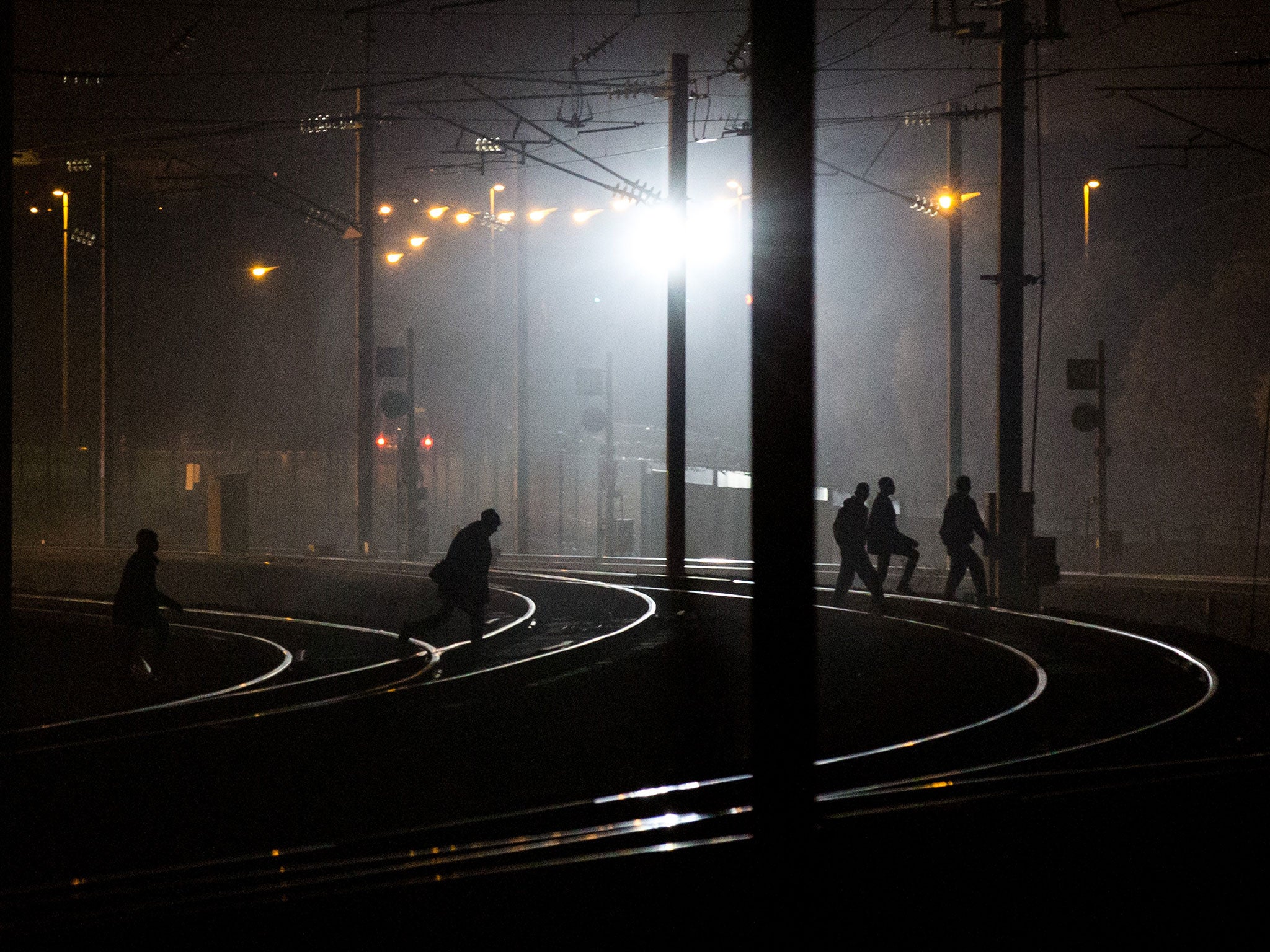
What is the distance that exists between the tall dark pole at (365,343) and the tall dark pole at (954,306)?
14.3m

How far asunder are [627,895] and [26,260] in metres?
62.7

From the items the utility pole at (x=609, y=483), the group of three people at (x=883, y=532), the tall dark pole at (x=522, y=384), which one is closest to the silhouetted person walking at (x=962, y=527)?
the group of three people at (x=883, y=532)

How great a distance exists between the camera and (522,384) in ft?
128

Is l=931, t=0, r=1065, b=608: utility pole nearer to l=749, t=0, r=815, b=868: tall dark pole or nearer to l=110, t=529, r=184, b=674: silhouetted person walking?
l=110, t=529, r=184, b=674: silhouetted person walking

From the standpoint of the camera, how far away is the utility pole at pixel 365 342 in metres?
35.2

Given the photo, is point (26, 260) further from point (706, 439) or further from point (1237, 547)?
point (1237, 547)

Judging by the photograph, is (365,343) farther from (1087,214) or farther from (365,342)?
(1087,214)

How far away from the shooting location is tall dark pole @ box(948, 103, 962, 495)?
101 ft

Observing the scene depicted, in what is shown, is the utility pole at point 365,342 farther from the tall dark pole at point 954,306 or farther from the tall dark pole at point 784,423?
the tall dark pole at point 784,423

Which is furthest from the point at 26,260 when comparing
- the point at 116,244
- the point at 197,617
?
the point at 197,617

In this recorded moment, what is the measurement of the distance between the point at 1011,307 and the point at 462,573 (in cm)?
921

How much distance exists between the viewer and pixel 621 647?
54.4ft

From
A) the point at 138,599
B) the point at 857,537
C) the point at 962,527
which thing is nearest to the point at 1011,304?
the point at 962,527

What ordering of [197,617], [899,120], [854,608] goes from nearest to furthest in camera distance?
[854,608] < [197,617] < [899,120]
